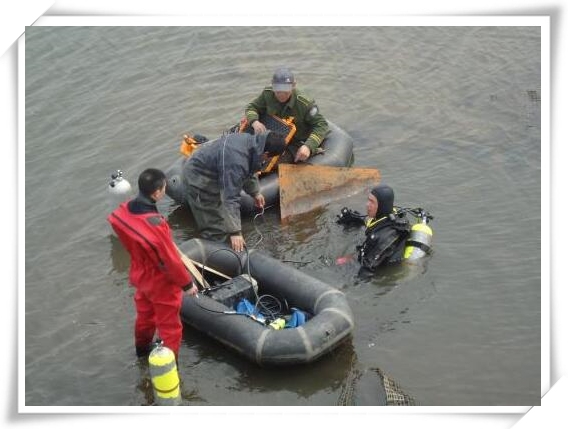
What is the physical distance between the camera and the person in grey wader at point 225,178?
6.73 meters

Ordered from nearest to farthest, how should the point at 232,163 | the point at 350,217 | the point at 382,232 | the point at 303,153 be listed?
the point at 232,163
the point at 382,232
the point at 350,217
the point at 303,153

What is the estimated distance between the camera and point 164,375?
17.5ft

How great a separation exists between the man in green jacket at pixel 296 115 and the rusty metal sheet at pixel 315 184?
0.62 feet

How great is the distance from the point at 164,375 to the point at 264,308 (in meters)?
1.27

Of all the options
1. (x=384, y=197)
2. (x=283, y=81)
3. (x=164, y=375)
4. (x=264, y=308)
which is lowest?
(x=264, y=308)

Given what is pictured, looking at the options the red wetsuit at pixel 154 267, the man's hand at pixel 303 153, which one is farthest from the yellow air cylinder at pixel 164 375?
the man's hand at pixel 303 153

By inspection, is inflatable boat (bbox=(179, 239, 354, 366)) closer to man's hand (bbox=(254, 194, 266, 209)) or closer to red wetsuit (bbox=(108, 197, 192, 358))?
red wetsuit (bbox=(108, 197, 192, 358))

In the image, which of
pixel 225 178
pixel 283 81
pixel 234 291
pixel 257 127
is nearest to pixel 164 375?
pixel 234 291

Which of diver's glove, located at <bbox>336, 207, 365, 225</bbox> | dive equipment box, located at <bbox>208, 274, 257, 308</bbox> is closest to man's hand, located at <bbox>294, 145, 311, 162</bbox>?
diver's glove, located at <bbox>336, 207, 365, 225</bbox>

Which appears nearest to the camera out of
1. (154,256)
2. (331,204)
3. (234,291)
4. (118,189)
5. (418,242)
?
(154,256)

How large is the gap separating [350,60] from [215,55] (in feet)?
6.14

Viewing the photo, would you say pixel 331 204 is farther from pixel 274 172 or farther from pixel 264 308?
pixel 264 308
